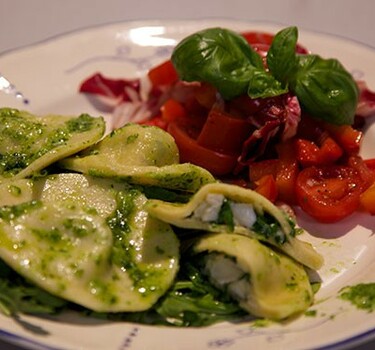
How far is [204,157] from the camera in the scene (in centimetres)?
388

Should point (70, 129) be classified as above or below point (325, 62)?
below

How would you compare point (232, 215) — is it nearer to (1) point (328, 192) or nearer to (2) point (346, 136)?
(1) point (328, 192)

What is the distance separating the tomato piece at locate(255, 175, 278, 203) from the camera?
3.65 m

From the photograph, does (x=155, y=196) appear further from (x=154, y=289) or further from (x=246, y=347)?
(x=246, y=347)

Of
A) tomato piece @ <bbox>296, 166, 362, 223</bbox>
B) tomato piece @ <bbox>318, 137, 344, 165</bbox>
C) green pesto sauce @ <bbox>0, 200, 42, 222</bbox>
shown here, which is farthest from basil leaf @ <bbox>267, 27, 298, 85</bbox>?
green pesto sauce @ <bbox>0, 200, 42, 222</bbox>

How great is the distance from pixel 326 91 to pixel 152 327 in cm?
180

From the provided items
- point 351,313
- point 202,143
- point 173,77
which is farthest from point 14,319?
point 173,77

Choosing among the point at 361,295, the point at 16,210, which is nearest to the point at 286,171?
the point at 361,295

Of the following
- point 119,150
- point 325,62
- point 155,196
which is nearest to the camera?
point 155,196

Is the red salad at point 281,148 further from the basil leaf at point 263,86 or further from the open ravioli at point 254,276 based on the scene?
the open ravioli at point 254,276

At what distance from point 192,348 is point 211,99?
73.5 inches

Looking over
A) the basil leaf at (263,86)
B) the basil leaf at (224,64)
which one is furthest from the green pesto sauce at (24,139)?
the basil leaf at (263,86)

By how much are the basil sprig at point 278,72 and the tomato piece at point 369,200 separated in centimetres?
49

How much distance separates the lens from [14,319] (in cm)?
263
